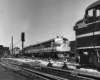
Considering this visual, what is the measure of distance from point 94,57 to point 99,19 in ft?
6.96

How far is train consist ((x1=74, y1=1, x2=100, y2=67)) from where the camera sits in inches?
371

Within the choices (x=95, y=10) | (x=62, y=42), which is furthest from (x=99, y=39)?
(x=62, y=42)

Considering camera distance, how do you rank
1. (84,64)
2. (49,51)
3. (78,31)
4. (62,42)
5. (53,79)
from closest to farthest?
1. (53,79)
2. (84,64)
3. (78,31)
4. (62,42)
5. (49,51)

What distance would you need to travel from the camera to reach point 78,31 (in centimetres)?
1148

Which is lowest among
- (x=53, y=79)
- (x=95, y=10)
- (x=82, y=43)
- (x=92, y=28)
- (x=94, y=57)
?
(x=53, y=79)

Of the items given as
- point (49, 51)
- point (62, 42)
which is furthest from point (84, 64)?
point (49, 51)

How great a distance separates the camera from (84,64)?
1066cm

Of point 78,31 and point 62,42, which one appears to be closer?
point 78,31

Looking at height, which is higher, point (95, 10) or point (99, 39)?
point (95, 10)

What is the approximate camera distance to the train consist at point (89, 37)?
9422 millimetres

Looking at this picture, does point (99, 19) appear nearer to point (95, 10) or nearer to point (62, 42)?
point (95, 10)

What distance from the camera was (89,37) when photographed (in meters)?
10.2

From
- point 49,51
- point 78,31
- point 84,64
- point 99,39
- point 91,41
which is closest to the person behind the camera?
point 99,39

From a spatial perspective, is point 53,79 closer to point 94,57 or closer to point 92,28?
point 94,57
